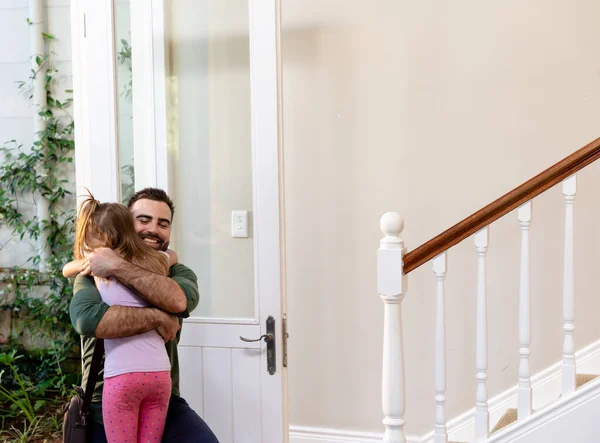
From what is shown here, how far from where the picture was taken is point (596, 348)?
131 inches

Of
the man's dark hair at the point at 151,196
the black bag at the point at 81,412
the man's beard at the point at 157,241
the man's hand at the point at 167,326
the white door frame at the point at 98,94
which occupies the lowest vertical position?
the black bag at the point at 81,412

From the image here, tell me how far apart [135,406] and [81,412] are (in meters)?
0.18

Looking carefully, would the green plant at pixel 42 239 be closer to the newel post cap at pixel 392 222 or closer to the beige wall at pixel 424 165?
the beige wall at pixel 424 165

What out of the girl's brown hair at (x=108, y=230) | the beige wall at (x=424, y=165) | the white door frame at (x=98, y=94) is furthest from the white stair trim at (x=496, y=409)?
the girl's brown hair at (x=108, y=230)

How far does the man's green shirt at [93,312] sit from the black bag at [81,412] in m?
0.05

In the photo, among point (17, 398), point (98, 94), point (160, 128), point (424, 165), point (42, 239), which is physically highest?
point (98, 94)

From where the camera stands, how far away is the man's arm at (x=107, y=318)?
2.13 metres

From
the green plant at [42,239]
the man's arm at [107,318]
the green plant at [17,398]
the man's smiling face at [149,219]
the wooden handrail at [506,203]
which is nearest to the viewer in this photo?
the man's arm at [107,318]

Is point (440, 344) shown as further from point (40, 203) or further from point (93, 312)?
point (40, 203)

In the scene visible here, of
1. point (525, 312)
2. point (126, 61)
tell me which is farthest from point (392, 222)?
point (126, 61)

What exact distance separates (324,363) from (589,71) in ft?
6.07

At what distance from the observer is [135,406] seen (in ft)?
7.10

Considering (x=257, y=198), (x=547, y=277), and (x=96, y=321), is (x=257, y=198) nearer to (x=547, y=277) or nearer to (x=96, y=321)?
(x=96, y=321)

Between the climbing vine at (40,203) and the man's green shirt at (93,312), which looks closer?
the man's green shirt at (93,312)
